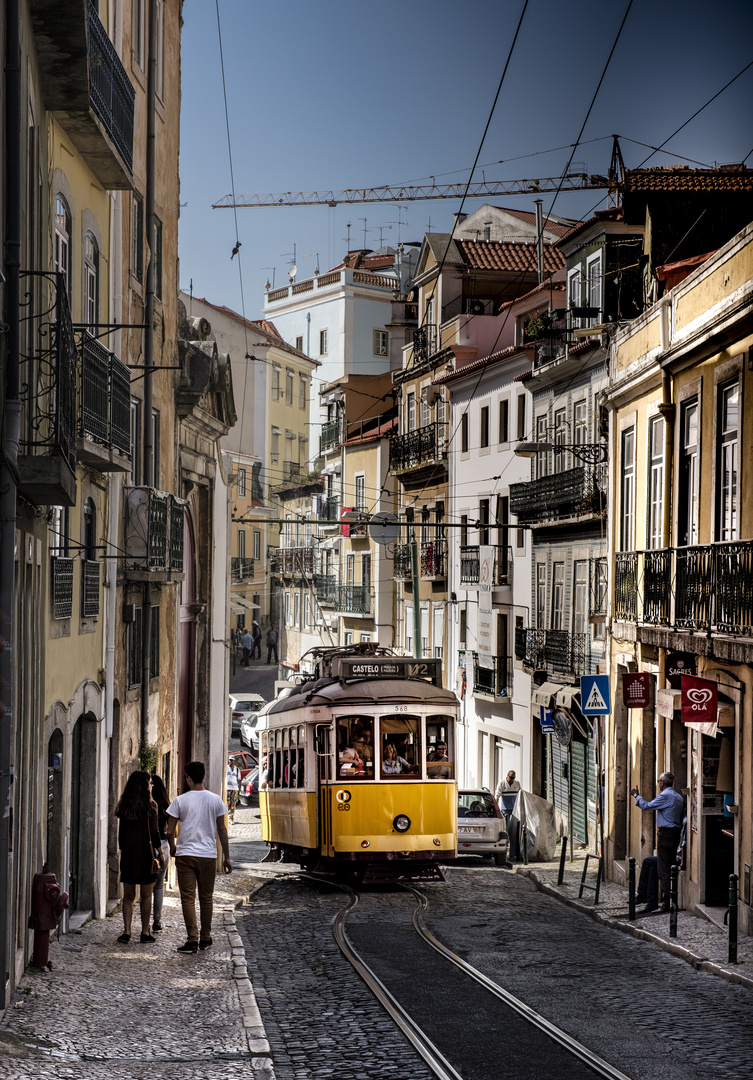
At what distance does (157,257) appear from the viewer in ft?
68.3

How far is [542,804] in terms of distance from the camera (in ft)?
88.2

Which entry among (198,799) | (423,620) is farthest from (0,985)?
(423,620)

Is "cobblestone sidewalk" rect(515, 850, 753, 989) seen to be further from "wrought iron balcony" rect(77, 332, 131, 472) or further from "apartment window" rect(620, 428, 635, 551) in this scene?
"wrought iron balcony" rect(77, 332, 131, 472)

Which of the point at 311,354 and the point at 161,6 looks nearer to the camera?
the point at 161,6

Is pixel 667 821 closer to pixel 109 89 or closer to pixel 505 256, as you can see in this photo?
pixel 109 89

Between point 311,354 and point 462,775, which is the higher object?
point 311,354

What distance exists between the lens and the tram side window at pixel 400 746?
64.1 ft

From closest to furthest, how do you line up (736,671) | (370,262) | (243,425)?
(736,671) < (243,425) < (370,262)

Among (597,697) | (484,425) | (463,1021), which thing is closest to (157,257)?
(597,697)

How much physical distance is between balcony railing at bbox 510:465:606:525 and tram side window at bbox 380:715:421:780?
446 inches

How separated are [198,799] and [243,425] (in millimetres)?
59928

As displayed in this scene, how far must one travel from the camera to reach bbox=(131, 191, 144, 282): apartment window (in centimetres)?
1898

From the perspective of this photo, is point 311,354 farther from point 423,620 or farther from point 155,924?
point 155,924

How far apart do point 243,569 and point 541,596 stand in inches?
1583
